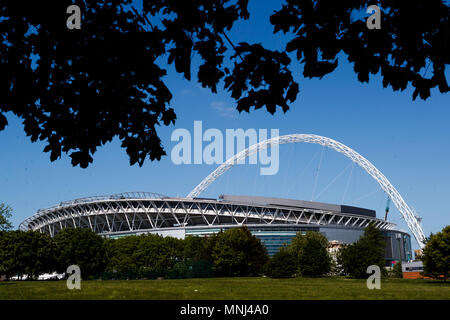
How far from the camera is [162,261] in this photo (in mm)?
78812

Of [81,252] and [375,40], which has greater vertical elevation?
[375,40]

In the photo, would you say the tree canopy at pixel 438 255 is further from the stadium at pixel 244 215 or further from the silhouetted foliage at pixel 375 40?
the stadium at pixel 244 215

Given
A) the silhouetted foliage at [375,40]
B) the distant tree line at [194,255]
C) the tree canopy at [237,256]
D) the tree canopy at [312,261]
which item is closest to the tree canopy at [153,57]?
the silhouetted foliage at [375,40]

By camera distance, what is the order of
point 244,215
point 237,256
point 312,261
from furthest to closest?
point 244,215, point 237,256, point 312,261

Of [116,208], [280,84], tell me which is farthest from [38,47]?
[116,208]

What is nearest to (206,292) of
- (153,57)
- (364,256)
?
(153,57)

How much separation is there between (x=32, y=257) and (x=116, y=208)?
2218 inches

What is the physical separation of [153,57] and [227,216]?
11374 centimetres

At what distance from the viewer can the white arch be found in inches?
4983

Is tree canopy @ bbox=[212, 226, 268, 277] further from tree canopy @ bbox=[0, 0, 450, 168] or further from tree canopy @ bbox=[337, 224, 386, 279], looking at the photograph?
tree canopy @ bbox=[0, 0, 450, 168]

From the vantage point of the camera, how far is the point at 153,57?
8.12 m

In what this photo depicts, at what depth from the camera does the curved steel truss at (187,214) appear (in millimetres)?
118000

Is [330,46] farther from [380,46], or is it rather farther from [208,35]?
[208,35]

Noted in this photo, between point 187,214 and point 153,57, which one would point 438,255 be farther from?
point 187,214
